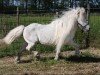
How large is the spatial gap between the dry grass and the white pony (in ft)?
1.14

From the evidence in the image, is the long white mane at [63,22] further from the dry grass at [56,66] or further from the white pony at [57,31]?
the dry grass at [56,66]

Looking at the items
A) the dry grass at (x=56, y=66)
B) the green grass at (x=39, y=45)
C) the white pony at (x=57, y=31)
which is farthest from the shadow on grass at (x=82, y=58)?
the green grass at (x=39, y=45)

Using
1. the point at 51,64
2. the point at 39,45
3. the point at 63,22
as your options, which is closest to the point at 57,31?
the point at 63,22

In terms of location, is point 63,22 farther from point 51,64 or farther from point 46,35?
point 51,64

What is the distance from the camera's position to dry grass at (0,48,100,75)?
25.5 ft

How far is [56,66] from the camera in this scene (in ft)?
27.7

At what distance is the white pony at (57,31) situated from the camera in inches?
350

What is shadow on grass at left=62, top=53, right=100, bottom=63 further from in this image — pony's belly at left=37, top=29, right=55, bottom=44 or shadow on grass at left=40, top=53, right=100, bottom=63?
pony's belly at left=37, top=29, right=55, bottom=44

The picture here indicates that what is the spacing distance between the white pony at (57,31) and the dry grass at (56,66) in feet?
1.14

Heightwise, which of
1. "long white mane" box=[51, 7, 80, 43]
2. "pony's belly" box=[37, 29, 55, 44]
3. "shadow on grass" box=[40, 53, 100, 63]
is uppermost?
"long white mane" box=[51, 7, 80, 43]

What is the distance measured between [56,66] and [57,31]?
40.8 inches

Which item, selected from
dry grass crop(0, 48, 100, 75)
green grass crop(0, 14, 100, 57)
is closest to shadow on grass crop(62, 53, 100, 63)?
dry grass crop(0, 48, 100, 75)

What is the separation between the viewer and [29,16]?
12.3 m

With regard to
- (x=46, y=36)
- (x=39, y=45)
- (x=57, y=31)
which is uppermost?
(x=57, y=31)
